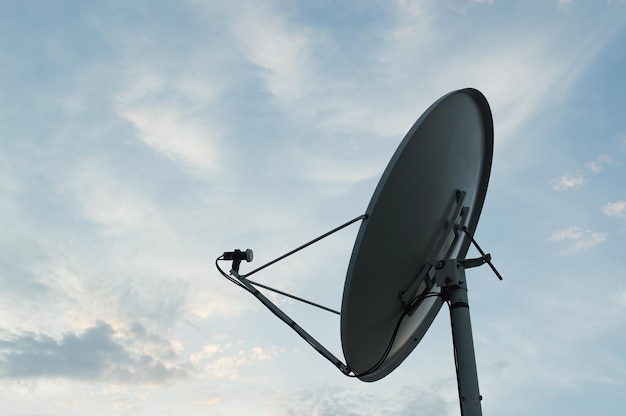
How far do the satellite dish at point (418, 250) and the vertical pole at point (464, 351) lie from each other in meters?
0.02

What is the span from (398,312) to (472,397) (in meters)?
2.75

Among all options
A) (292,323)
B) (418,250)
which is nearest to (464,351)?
(418,250)

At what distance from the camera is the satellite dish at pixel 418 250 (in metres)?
11.4

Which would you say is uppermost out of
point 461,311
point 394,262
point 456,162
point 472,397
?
point 456,162

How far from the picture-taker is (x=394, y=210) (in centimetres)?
1185

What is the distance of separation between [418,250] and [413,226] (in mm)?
711

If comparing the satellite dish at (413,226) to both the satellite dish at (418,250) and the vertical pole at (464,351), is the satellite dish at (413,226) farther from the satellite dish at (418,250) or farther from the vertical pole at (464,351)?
the vertical pole at (464,351)

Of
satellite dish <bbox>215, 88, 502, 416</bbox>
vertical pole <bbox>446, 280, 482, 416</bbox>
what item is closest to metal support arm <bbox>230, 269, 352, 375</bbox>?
satellite dish <bbox>215, 88, 502, 416</bbox>

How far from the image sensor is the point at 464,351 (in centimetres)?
1166

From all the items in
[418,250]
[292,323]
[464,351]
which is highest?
[418,250]

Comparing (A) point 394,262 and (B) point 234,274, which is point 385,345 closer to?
(A) point 394,262

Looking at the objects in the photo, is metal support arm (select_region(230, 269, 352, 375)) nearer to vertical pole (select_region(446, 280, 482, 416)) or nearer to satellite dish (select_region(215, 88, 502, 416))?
satellite dish (select_region(215, 88, 502, 416))

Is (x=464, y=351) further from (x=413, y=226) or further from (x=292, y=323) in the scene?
(x=292, y=323)

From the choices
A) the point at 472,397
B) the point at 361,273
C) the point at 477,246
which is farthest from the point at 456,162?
the point at 472,397
